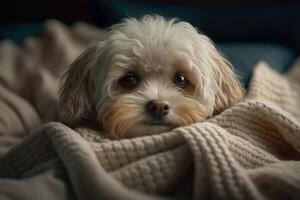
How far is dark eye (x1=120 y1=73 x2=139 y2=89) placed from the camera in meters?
1.58

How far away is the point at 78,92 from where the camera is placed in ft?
Result: 5.30

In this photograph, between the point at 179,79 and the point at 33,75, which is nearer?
the point at 179,79

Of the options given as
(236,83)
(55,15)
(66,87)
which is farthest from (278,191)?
(55,15)

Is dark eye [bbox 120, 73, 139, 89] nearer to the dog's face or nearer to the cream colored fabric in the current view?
the dog's face

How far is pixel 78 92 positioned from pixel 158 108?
284 mm

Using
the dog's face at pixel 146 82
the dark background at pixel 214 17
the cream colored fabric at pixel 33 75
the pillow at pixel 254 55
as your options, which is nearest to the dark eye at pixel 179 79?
the dog's face at pixel 146 82

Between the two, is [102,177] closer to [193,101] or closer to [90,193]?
[90,193]

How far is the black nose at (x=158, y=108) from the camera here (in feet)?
4.83

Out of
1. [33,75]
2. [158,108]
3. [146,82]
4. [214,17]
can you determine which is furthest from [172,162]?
[214,17]

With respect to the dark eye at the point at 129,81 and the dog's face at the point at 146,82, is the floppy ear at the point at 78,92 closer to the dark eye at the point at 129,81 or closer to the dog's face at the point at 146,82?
the dog's face at the point at 146,82

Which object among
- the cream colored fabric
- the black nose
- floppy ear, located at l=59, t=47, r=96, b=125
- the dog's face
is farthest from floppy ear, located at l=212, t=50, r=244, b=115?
the cream colored fabric

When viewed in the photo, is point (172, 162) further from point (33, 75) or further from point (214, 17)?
point (214, 17)

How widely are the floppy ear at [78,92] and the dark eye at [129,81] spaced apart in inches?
4.4

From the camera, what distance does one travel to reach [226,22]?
8.68 ft
